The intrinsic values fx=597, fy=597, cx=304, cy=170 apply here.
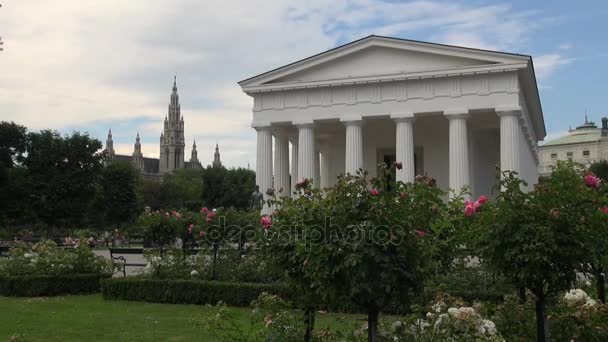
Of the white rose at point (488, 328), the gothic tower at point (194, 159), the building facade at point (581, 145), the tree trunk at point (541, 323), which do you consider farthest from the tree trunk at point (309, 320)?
the gothic tower at point (194, 159)

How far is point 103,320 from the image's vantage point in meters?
12.9

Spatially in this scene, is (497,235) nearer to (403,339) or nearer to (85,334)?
(403,339)

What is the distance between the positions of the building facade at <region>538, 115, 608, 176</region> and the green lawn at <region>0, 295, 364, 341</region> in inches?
4191

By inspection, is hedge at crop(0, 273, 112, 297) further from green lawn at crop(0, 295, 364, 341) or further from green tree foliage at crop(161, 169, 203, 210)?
green tree foliage at crop(161, 169, 203, 210)

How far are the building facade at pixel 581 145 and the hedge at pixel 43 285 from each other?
4123 inches

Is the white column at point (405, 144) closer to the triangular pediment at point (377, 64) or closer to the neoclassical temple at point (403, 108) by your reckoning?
the neoclassical temple at point (403, 108)

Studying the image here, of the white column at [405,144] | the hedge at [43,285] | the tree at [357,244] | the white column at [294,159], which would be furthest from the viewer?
the white column at [294,159]

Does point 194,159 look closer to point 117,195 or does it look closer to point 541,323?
point 117,195

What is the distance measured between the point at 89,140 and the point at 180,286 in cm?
4448

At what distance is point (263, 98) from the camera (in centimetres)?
3794

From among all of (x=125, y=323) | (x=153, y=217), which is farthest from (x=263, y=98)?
(x=125, y=323)

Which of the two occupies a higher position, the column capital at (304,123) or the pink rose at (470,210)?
the column capital at (304,123)

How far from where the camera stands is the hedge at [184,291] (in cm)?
1555

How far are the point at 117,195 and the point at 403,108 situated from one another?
39.0m
